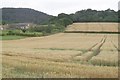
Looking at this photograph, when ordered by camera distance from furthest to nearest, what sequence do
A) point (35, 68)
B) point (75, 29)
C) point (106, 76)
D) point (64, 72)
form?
point (75, 29) → point (35, 68) → point (64, 72) → point (106, 76)

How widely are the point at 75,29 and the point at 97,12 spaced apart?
218ft

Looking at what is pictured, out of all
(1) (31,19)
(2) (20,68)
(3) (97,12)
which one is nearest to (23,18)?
(1) (31,19)

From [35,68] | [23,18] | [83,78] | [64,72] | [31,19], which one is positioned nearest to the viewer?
[83,78]

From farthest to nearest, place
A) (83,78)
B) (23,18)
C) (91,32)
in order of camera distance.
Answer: (23,18), (91,32), (83,78)

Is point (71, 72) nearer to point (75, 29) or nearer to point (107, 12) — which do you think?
point (75, 29)

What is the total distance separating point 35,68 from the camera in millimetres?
18891

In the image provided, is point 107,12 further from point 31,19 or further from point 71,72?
point 71,72

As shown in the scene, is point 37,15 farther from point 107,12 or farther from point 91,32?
point 91,32

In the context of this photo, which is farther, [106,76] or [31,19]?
[31,19]

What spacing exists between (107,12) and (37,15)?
125 feet

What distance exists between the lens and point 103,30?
10406cm

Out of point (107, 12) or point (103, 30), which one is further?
point (107, 12)

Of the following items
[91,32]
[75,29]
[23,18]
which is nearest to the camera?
[91,32]

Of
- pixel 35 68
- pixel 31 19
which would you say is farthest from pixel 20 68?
pixel 31 19
